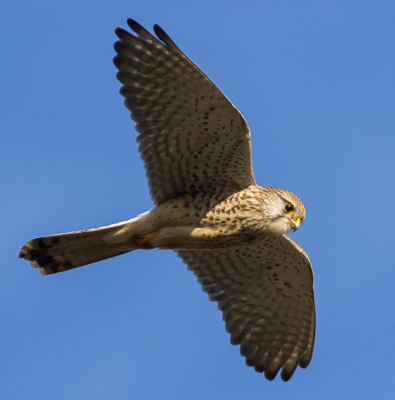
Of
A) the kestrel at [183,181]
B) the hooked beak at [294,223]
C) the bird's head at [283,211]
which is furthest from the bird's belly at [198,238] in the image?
the hooked beak at [294,223]

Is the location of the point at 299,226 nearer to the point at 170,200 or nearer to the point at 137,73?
the point at 170,200

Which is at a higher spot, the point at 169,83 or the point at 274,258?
the point at 169,83

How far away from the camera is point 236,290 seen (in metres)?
8.88

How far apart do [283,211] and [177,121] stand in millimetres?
1574

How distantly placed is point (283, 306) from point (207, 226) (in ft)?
6.86

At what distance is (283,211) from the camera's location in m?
7.49

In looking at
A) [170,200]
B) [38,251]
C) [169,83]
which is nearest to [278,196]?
[170,200]

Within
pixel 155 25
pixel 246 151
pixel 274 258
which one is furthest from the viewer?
pixel 274 258

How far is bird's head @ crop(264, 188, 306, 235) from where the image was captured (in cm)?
740

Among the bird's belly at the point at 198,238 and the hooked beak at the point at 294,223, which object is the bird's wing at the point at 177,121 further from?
the hooked beak at the point at 294,223

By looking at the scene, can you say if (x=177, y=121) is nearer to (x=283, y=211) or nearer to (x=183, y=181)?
(x=183, y=181)

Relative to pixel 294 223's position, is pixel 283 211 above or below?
above

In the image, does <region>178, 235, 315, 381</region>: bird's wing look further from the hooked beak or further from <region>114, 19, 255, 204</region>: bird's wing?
<region>114, 19, 255, 204</region>: bird's wing

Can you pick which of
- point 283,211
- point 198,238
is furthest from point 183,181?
point 283,211
